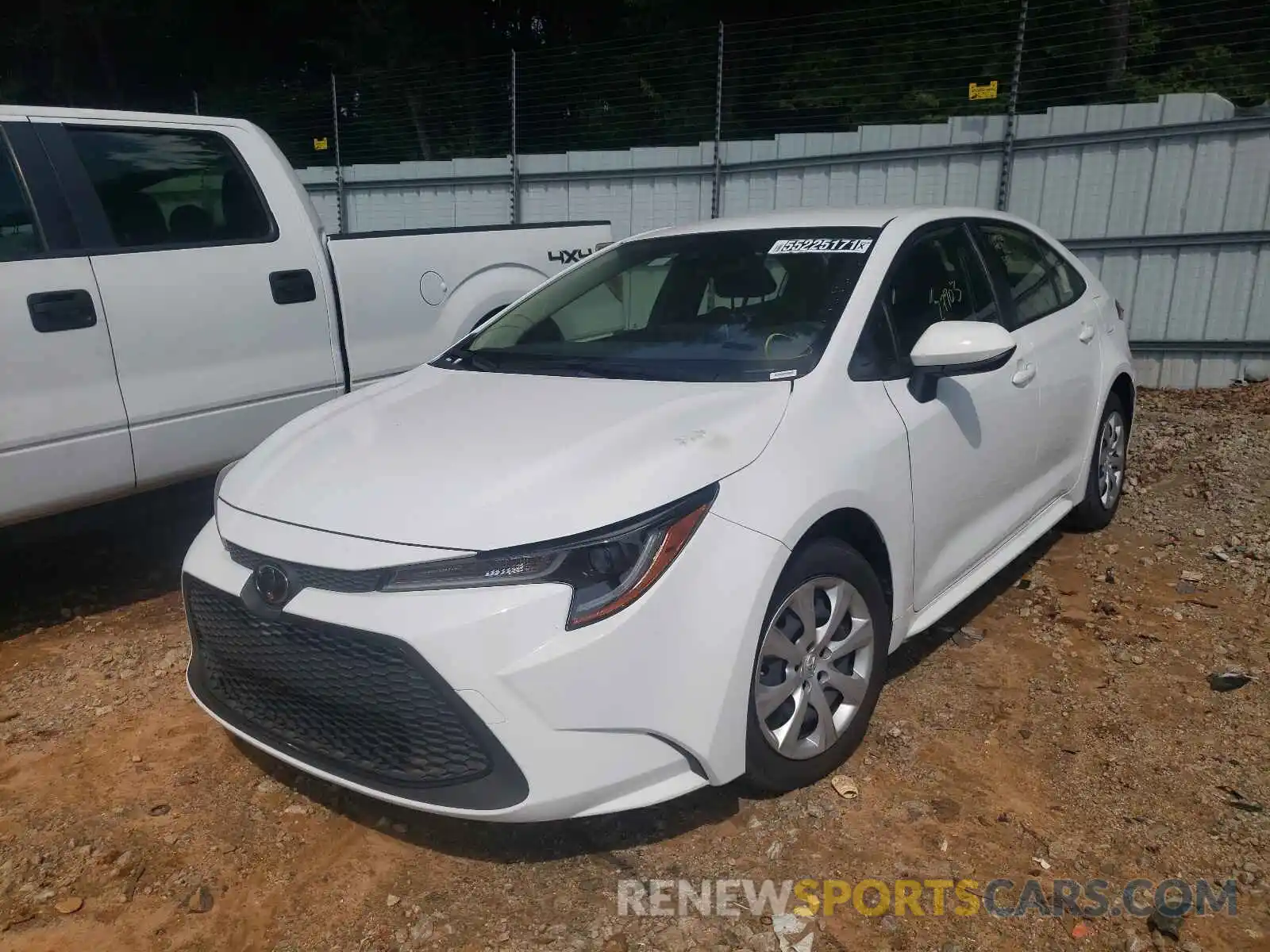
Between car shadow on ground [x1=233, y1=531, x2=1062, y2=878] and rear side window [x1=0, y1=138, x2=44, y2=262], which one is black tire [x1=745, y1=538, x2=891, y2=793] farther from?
rear side window [x1=0, y1=138, x2=44, y2=262]

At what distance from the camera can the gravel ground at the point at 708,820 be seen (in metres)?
2.24

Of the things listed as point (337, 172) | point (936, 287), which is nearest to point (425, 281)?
point (936, 287)

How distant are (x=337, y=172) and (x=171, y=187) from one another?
372 inches

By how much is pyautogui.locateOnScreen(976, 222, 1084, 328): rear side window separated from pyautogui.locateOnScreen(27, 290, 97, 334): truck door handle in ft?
11.1

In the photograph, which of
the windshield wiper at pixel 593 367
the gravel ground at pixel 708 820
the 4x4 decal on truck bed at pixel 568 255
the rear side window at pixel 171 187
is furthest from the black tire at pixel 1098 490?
the rear side window at pixel 171 187

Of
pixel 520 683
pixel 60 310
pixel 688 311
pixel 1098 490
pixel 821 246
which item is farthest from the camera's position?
pixel 1098 490

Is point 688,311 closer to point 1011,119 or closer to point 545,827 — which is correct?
point 545,827

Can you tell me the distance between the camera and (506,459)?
8.06 feet

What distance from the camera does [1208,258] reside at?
769 centimetres

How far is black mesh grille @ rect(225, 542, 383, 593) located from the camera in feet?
7.31

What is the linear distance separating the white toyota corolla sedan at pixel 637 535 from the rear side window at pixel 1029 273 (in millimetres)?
272

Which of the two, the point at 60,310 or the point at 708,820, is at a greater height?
the point at 60,310

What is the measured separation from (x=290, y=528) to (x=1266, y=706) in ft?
9.95

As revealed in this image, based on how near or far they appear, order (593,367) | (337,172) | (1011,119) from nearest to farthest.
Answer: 1. (593,367)
2. (1011,119)
3. (337,172)
